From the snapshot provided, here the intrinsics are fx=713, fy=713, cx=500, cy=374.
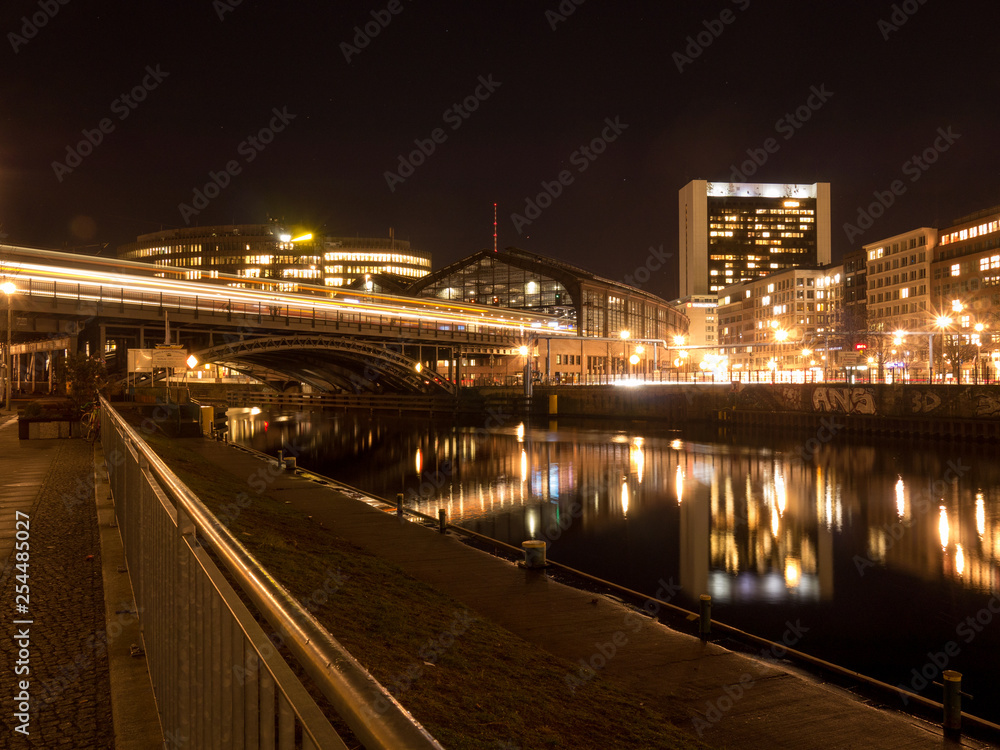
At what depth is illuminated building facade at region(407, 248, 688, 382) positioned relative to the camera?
105500 mm

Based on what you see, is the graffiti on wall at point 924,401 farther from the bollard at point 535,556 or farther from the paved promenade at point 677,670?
the paved promenade at point 677,670

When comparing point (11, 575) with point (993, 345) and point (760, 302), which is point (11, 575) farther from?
point (760, 302)

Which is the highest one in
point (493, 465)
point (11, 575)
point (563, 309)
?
point (563, 309)

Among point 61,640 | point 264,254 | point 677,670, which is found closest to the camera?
point 61,640

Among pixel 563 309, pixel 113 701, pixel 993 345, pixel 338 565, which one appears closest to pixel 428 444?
pixel 338 565

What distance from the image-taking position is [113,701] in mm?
4875

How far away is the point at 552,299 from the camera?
109 m

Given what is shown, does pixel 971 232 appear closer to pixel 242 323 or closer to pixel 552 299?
pixel 552 299

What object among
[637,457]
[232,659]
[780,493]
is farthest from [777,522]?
[232,659]

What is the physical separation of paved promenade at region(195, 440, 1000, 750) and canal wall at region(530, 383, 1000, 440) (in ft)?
147

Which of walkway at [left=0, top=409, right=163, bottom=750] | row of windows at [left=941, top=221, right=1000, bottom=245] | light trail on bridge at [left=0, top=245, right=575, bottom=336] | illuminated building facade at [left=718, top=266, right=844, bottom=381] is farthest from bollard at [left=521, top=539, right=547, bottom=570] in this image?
illuminated building facade at [left=718, top=266, right=844, bottom=381]

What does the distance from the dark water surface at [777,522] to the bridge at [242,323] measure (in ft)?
32.5

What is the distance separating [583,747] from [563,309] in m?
102

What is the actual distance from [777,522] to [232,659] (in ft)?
81.7
